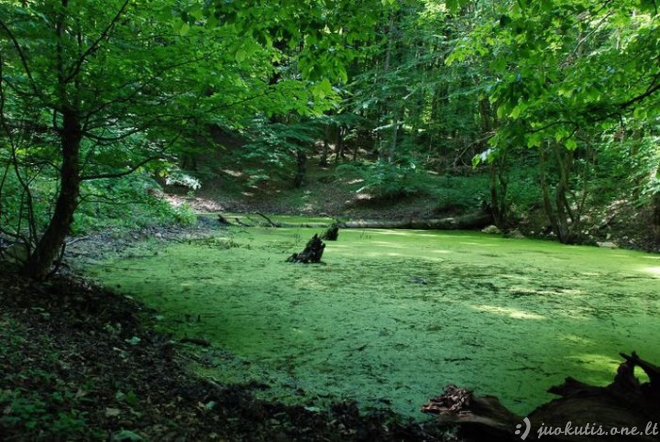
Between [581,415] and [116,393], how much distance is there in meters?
2.03

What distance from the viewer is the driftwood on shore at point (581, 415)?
188 cm

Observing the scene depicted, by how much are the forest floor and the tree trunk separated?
243mm

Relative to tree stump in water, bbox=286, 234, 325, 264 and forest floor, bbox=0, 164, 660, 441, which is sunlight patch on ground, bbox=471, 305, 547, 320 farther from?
tree stump in water, bbox=286, 234, 325, 264

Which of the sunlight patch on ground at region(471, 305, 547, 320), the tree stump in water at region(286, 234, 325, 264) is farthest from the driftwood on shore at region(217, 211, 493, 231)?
the sunlight patch on ground at region(471, 305, 547, 320)

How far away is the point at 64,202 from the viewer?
11.9 feet

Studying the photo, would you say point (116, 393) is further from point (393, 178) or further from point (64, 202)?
point (393, 178)

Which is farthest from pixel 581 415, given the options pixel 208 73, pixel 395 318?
pixel 208 73

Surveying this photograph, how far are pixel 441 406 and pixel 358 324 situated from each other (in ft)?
4.60

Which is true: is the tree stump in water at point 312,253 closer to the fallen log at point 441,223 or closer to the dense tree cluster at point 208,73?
the dense tree cluster at point 208,73

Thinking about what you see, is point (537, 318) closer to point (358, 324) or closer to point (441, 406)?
point (358, 324)

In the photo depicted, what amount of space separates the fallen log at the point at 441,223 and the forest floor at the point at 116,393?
32.0 ft

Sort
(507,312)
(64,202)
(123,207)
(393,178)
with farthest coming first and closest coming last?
(393,178)
(123,207)
(507,312)
(64,202)

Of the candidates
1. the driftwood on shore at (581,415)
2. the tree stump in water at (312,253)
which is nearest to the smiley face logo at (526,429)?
the driftwood on shore at (581,415)

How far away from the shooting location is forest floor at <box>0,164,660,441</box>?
1.70 meters
